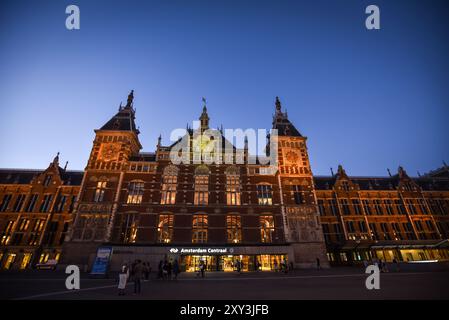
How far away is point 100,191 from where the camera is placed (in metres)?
33.3

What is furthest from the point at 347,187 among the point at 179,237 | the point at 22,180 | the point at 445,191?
the point at 22,180

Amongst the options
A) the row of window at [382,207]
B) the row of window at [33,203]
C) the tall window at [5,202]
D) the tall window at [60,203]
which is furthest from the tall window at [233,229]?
the tall window at [5,202]

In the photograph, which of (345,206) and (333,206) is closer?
(345,206)

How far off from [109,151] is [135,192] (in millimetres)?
8444

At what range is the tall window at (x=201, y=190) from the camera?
3360cm

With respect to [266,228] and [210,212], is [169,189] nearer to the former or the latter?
[210,212]

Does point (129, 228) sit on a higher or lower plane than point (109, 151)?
lower

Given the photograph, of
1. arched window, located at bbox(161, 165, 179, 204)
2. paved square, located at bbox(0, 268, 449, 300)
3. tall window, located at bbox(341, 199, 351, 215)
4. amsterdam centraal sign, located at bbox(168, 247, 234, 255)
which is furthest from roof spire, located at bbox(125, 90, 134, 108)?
tall window, located at bbox(341, 199, 351, 215)

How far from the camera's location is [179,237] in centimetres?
3056

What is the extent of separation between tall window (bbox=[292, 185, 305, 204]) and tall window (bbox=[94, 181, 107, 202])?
28943mm

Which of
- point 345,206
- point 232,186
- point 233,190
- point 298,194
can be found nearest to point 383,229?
point 345,206

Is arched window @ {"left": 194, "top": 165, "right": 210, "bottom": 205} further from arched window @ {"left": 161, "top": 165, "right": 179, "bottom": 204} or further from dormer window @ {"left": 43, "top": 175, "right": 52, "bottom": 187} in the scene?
dormer window @ {"left": 43, "top": 175, "right": 52, "bottom": 187}

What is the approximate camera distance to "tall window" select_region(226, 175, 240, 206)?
3391 centimetres

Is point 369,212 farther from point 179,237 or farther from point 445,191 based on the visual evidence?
point 179,237
